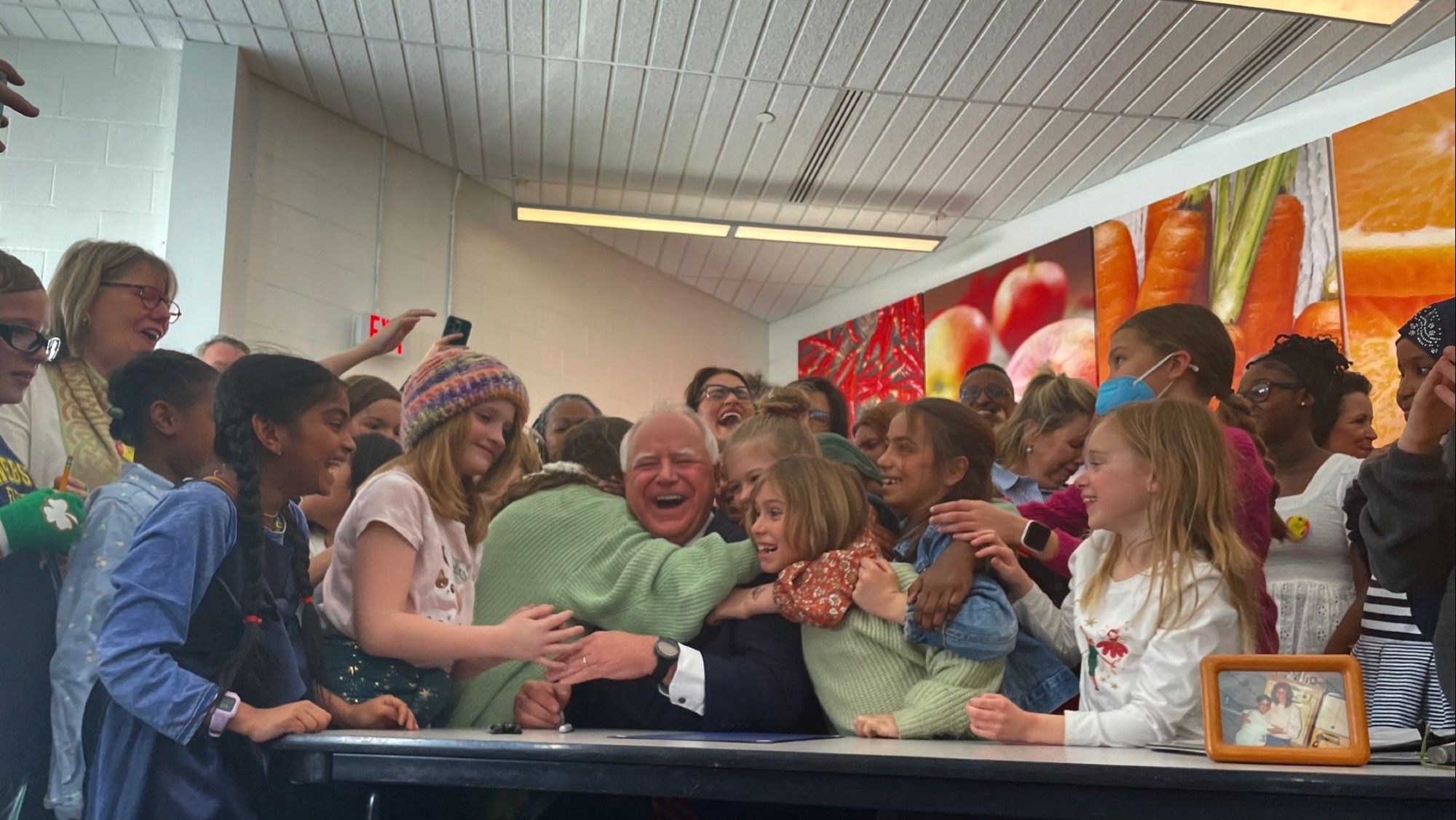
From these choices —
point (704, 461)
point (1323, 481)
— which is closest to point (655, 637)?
point (704, 461)

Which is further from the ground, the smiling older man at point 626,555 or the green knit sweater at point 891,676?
the smiling older man at point 626,555

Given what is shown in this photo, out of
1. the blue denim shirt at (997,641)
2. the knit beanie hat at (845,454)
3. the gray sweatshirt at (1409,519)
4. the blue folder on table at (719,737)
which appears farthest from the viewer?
the knit beanie hat at (845,454)

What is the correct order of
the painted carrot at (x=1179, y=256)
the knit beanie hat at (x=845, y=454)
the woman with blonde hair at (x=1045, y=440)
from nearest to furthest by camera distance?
the knit beanie hat at (x=845, y=454), the woman with blonde hair at (x=1045, y=440), the painted carrot at (x=1179, y=256)

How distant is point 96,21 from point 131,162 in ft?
1.97

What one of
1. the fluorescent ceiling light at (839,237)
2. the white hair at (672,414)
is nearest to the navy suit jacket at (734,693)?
the white hair at (672,414)

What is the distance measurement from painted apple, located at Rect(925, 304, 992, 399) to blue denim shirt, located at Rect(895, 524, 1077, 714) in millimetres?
5369

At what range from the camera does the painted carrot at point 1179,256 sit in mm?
5699

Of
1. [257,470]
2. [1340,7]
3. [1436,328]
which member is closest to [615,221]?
[1340,7]

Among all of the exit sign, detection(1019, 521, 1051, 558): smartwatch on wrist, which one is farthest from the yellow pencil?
the exit sign

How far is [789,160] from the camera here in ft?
21.5

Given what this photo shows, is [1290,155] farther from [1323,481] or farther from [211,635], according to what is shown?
[211,635]

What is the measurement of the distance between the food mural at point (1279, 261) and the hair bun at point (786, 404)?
2.63m

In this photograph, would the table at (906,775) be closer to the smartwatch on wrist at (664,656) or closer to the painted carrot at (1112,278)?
the smartwatch on wrist at (664,656)

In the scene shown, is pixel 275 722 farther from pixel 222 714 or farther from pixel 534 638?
pixel 534 638
